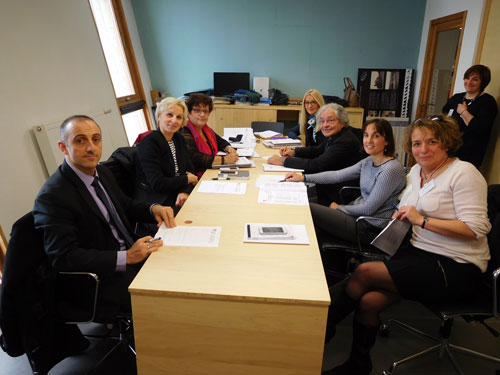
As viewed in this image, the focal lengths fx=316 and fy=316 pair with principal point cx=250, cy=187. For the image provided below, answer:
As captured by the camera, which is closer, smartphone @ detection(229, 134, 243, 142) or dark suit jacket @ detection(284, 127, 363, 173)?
dark suit jacket @ detection(284, 127, 363, 173)

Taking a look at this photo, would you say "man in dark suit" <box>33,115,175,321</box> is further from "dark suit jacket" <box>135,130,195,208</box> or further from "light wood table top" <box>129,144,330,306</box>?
"dark suit jacket" <box>135,130,195,208</box>

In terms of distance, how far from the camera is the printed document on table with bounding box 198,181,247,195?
6.77 ft

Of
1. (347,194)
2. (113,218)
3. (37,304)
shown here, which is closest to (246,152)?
(347,194)

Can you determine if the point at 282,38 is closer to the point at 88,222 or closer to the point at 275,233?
the point at 275,233

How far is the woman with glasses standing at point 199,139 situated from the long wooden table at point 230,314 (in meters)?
1.39

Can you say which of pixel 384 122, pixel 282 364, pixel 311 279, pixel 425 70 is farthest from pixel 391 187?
pixel 425 70

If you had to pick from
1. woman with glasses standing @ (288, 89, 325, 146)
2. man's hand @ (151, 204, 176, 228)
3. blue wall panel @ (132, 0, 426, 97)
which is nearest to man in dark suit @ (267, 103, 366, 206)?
woman with glasses standing @ (288, 89, 325, 146)

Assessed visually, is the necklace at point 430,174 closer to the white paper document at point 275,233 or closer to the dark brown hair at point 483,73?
the white paper document at point 275,233

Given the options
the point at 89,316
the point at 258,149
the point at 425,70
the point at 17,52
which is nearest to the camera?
the point at 89,316

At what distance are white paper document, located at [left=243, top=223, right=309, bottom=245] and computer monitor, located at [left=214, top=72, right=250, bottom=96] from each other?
423 cm

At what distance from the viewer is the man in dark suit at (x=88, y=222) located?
4.25 feet

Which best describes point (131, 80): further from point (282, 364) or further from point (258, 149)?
point (282, 364)

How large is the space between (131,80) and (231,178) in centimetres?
348

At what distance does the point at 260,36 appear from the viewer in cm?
518
